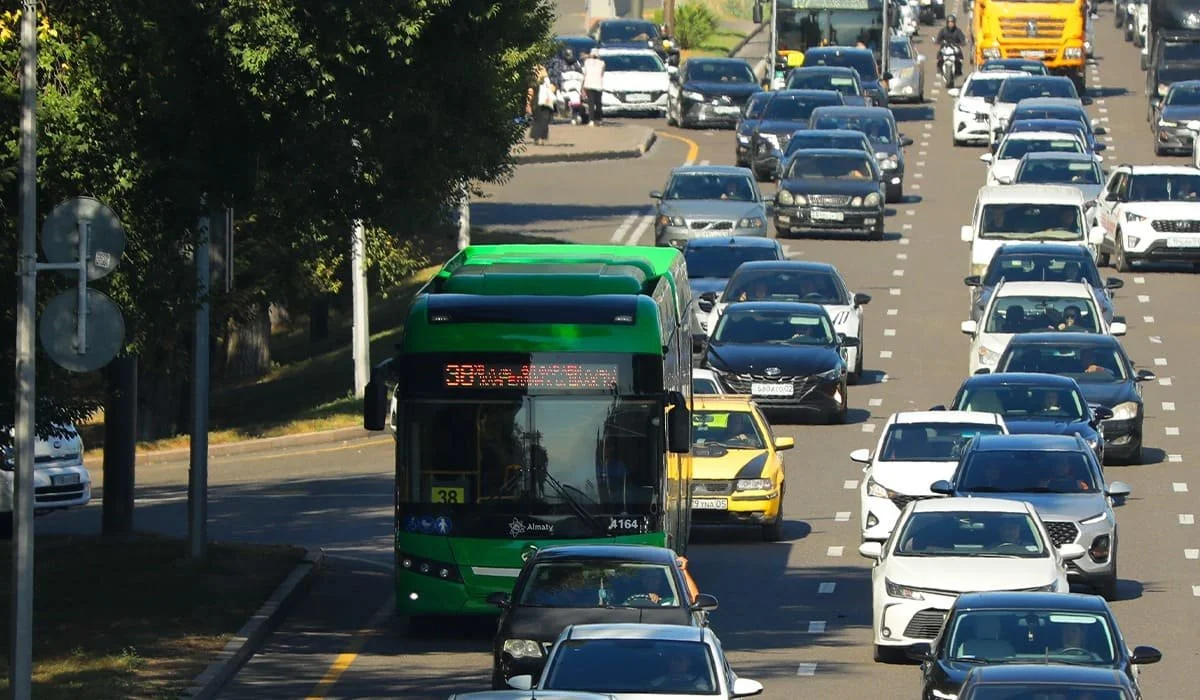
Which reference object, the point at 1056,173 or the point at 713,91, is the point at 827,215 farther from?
the point at 713,91

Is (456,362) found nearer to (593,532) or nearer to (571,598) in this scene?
(593,532)

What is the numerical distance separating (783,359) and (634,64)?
35.8m

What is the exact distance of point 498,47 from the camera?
22.0 metres

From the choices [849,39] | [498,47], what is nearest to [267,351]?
[849,39]

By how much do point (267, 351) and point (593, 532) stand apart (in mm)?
35433

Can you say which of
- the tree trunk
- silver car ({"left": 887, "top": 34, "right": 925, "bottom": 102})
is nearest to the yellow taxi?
the tree trunk

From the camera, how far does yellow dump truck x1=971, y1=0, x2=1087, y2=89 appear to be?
230 feet

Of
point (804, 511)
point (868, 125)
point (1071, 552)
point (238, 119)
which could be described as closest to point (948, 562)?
point (1071, 552)

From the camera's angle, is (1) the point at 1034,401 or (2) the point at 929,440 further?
(1) the point at 1034,401

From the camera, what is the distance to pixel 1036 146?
51906mm

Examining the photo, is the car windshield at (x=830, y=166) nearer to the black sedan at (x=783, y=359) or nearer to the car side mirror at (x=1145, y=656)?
the black sedan at (x=783, y=359)

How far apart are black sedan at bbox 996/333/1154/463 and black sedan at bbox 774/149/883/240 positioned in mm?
14443

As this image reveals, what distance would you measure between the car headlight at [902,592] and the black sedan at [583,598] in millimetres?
2359

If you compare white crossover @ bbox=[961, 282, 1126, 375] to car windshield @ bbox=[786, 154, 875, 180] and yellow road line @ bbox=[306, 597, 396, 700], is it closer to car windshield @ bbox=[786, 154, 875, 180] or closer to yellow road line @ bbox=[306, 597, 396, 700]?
car windshield @ bbox=[786, 154, 875, 180]
